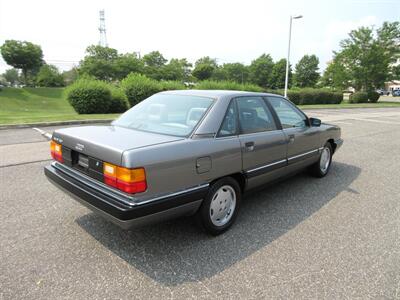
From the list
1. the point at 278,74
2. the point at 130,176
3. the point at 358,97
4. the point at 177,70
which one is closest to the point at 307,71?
the point at 278,74

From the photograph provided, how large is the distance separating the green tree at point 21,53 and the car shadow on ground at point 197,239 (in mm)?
64376

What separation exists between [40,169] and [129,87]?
1299 centimetres

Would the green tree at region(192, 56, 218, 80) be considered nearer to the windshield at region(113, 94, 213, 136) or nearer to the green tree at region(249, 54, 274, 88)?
the green tree at region(249, 54, 274, 88)

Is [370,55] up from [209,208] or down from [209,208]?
up

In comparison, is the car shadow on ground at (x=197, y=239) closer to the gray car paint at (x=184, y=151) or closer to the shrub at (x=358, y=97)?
the gray car paint at (x=184, y=151)

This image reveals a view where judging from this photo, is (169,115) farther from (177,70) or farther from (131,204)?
(177,70)

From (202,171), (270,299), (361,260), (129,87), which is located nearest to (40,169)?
(202,171)

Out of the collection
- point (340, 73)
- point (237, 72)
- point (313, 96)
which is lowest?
point (313, 96)

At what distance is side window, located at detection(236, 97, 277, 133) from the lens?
3.28m

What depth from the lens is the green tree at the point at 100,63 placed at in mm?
59969

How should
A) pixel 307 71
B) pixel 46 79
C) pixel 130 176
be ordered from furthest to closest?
pixel 307 71 < pixel 46 79 < pixel 130 176

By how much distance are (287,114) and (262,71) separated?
81841 millimetres

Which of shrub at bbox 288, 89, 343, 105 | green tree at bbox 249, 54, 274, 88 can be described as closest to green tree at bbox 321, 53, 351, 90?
shrub at bbox 288, 89, 343, 105

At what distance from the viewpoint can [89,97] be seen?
15000 mm
